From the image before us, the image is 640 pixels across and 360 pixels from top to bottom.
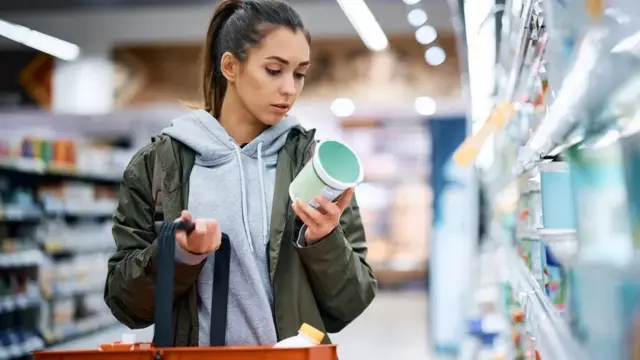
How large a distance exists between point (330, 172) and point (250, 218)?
226 millimetres

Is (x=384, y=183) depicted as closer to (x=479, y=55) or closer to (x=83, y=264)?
(x=83, y=264)

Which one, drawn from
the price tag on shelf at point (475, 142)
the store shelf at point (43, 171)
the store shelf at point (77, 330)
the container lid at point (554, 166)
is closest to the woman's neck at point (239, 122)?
Result: the price tag on shelf at point (475, 142)

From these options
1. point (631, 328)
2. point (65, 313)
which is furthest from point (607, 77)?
point (65, 313)

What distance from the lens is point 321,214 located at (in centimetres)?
142

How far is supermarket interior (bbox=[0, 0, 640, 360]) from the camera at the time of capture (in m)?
0.85

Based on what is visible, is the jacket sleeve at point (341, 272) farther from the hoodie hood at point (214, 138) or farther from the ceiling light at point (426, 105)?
the ceiling light at point (426, 105)

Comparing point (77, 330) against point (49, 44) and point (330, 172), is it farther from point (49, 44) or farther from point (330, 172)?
point (330, 172)

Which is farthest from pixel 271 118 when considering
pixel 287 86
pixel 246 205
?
pixel 246 205

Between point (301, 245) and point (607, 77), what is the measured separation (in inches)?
31.9

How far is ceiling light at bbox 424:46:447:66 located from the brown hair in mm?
8191

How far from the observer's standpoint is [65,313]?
7.49 metres

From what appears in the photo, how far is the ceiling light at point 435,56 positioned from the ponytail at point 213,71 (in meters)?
8.19

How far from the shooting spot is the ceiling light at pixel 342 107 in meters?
10.6

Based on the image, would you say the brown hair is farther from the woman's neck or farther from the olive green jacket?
the olive green jacket
